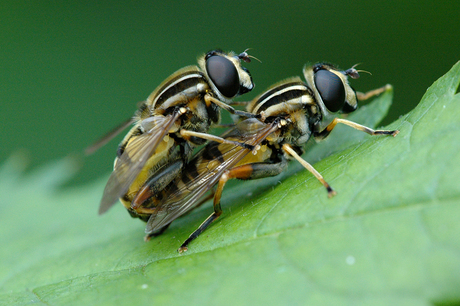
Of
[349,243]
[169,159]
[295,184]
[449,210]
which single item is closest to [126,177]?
[169,159]

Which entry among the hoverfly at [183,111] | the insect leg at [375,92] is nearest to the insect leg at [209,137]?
the hoverfly at [183,111]

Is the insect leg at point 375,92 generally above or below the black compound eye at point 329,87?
below

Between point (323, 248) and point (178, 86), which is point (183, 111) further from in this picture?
point (323, 248)

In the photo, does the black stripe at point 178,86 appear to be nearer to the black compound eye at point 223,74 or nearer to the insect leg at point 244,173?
the black compound eye at point 223,74

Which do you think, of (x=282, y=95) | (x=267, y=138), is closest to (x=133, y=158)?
(x=267, y=138)

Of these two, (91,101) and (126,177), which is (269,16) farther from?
(126,177)

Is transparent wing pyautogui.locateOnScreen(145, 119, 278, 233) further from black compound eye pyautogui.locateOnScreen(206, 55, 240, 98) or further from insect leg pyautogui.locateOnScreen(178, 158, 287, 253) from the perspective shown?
black compound eye pyautogui.locateOnScreen(206, 55, 240, 98)
